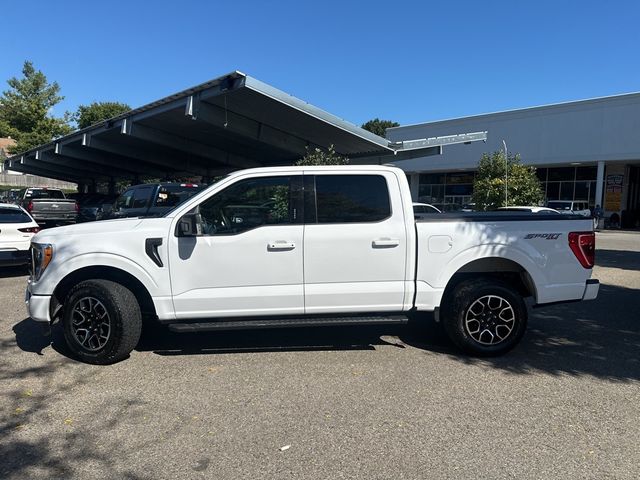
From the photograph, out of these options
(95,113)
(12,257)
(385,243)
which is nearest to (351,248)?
(385,243)

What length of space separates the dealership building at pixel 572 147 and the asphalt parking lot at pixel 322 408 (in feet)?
79.4

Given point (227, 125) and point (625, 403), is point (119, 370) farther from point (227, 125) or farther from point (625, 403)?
point (227, 125)

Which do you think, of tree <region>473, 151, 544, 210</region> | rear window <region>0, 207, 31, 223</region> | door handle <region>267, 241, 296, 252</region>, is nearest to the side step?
door handle <region>267, 241, 296, 252</region>

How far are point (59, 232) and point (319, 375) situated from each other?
3.06m

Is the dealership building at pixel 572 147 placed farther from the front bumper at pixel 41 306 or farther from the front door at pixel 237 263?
Answer: the front bumper at pixel 41 306

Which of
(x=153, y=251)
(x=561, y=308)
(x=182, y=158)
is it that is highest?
(x=182, y=158)

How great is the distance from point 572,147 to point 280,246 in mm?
33800

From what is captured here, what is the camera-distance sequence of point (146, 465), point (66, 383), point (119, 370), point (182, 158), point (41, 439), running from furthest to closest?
point (182, 158) < point (119, 370) < point (66, 383) < point (41, 439) < point (146, 465)

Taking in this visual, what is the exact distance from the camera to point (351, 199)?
5.48m

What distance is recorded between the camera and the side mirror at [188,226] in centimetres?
509

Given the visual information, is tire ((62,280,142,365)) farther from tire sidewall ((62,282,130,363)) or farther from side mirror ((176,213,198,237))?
side mirror ((176,213,198,237))

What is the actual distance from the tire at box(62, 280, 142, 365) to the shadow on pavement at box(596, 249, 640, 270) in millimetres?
11982

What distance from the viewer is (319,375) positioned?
499cm

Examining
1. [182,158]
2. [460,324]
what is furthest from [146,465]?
[182,158]
